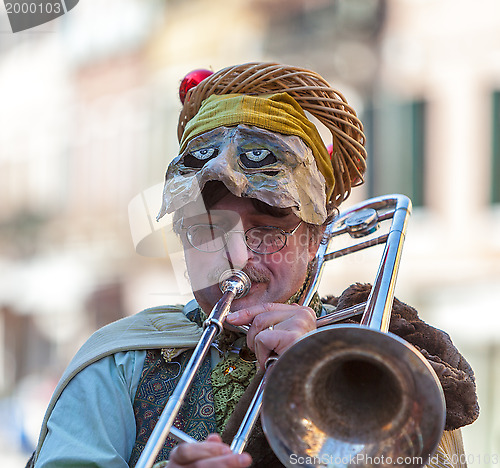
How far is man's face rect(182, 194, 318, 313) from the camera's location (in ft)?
7.62

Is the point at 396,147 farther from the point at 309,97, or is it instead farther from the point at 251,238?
the point at 251,238

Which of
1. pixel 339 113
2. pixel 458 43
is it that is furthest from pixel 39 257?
pixel 339 113

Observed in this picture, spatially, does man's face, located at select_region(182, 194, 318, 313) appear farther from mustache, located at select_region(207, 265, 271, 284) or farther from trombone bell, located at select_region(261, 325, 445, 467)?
trombone bell, located at select_region(261, 325, 445, 467)

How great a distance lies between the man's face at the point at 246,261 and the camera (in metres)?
2.32

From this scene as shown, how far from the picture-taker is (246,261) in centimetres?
Result: 232

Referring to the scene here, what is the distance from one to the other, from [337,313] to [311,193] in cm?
35

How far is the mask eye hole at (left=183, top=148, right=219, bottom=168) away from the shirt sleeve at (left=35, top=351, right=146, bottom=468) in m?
0.57

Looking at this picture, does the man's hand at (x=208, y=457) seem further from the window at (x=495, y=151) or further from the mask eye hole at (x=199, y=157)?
the window at (x=495, y=151)

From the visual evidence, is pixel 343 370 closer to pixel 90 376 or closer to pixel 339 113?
pixel 90 376

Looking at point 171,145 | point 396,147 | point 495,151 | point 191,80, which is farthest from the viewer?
point 171,145

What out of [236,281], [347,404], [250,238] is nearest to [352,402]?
[347,404]

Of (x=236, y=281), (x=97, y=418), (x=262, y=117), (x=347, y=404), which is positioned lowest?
(x=97, y=418)

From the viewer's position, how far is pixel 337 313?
2.44 meters

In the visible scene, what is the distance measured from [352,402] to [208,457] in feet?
1.20
